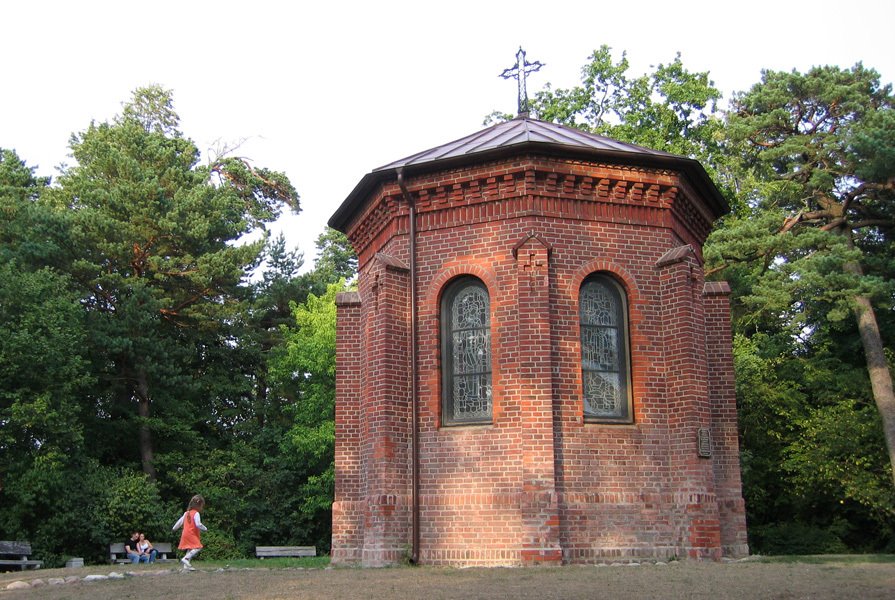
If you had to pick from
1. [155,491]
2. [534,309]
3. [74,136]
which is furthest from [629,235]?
[74,136]

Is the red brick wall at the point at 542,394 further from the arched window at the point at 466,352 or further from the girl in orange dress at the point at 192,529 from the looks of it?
the girl in orange dress at the point at 192,529

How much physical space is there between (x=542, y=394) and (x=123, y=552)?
50.8 feet

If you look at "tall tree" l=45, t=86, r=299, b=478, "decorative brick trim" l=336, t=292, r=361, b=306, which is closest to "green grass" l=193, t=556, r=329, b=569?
"decorative brick trim" l=336, t=292, r=361, b=306

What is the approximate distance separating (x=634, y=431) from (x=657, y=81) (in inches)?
905

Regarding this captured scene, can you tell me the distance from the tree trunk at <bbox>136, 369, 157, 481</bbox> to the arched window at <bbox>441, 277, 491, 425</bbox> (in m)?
15.9

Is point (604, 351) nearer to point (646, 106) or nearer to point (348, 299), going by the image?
point (348, 299)

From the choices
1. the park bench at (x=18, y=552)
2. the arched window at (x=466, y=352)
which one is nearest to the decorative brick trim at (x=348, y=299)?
the arched window at (x=466, y=352)

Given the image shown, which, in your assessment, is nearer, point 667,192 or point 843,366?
point 667,192

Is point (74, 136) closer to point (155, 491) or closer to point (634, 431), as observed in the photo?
point (155, 491)

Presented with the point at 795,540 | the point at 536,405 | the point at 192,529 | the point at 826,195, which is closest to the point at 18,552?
the point at 192,529

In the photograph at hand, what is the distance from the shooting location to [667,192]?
14.0m

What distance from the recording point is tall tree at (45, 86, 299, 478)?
25875 millimetres

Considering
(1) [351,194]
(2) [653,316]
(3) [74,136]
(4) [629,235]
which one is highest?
(3) [74,136]

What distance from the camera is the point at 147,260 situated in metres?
27.1
